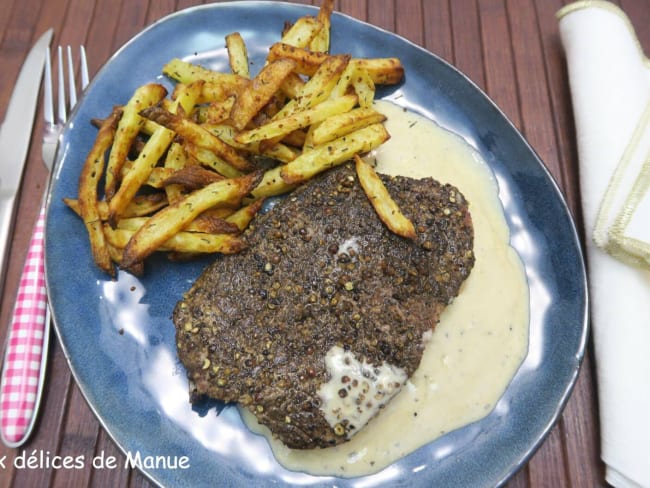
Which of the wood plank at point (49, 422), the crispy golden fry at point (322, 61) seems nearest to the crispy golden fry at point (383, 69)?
the crispy golden fry at point (322, 61)

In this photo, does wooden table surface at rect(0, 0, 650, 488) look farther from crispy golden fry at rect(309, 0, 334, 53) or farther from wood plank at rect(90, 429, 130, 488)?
crispy golden fry at rect(309, 0, 334, 53)

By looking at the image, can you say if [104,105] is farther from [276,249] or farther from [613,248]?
[613,248]

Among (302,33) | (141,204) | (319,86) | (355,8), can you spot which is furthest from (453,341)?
(355,8)

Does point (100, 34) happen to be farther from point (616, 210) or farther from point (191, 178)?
point (616, 210)

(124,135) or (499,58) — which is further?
(499,58)

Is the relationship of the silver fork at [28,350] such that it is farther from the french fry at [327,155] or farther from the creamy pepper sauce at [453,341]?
the french fry at [327,155]

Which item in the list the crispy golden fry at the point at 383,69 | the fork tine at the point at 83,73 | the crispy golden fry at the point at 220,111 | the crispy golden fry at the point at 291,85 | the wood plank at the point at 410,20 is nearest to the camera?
the crispy golden fry at the point at 220,111

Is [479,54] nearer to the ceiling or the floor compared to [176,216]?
nearer to the ceiling
